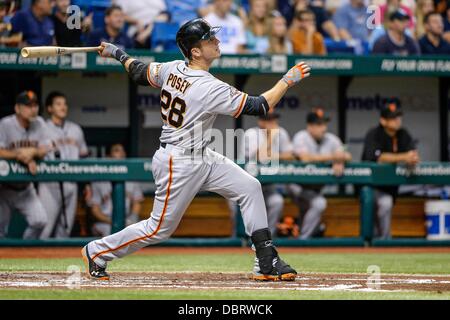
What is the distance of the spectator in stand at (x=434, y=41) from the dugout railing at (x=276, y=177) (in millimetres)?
2000

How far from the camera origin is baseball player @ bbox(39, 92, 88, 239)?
404 inches

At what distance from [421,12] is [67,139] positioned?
223 inches

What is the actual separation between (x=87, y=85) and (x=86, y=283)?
6502 millimetres

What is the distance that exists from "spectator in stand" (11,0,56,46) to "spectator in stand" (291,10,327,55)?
3175 millimetres

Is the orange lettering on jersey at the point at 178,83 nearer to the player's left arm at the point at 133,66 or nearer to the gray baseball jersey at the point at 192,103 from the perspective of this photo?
the gray baseball jersey at the point at 192,103

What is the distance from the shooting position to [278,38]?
11953 mm

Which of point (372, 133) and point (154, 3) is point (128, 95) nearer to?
point (154, 3)

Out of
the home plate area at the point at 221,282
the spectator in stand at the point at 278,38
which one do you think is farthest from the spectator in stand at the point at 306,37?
the home plate area at the point at 221,282

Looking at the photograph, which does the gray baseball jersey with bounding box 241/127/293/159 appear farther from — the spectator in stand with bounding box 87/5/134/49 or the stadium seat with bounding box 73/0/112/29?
the stadium seat with bounding box 73/0/112/29

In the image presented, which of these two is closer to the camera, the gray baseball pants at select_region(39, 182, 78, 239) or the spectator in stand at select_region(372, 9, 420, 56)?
the gray baseball pants at select_region(39, 182, 78, 239)

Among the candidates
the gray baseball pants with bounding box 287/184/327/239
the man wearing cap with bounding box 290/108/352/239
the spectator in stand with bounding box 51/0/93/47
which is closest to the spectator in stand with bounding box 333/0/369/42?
the man wearing cap with bounding box 290/108/352/239

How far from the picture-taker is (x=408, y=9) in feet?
43.1

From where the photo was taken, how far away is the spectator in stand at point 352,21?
12594 millimetres
